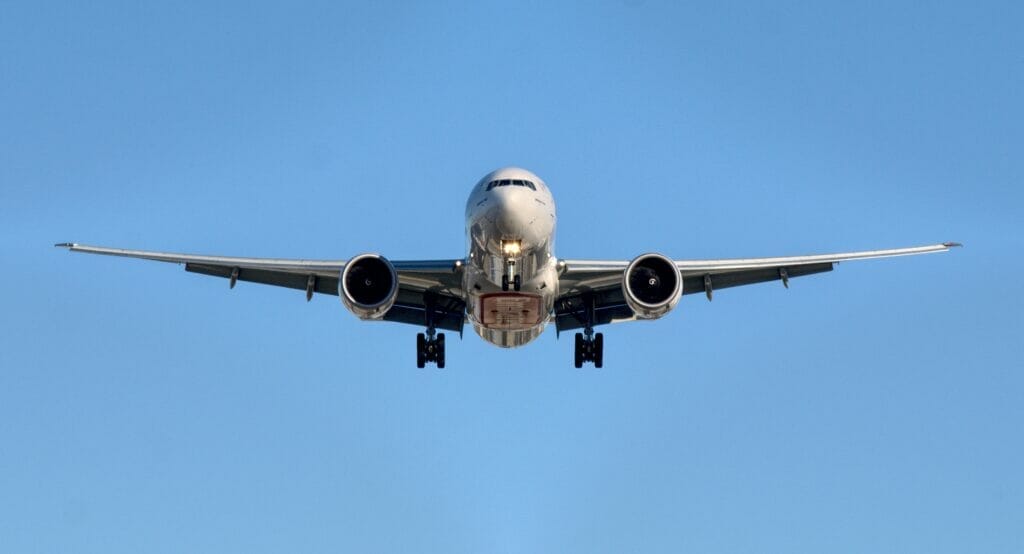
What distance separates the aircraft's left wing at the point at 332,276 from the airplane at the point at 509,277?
0.03 metres

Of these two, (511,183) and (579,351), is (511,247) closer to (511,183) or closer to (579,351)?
(511,183)

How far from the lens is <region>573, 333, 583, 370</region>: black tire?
37000 mm

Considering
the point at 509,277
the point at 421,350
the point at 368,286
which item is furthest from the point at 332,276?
the point at 509,277

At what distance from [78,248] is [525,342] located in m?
10.7

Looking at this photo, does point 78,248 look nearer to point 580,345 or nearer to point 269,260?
point 269,260

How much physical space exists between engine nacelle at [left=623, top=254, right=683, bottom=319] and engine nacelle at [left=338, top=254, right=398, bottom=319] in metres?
5.26

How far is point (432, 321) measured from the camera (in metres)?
35.7

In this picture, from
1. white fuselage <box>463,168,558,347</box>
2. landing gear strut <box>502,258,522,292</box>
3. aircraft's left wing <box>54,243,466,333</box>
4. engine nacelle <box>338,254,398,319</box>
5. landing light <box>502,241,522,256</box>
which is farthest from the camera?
aircraft's left wing <box>54,243,466,333</box>

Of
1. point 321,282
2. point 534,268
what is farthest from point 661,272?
point 321,282

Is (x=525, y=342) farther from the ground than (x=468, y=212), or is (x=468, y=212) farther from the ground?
(x=468, y=212)

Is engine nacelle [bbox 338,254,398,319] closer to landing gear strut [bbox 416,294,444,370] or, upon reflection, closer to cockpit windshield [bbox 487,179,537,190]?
cockpit windshield [bbox 487,179,537,190]

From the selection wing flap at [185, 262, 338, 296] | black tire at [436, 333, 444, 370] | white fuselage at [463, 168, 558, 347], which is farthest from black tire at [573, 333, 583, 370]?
wing flap at [185, 262, 338, 296]

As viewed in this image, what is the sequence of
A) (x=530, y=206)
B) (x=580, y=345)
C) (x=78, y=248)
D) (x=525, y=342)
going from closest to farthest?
(x=530, y=206), (x=78, y=248), (x=525, y=342), (x=580, y=345)

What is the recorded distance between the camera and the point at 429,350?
3684 centimetres
